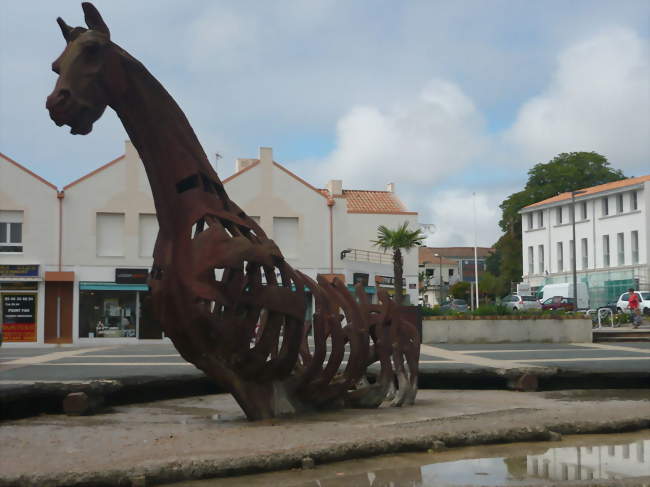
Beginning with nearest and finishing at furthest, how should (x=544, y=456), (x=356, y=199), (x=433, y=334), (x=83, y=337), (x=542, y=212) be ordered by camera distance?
1. (x=544, y=456)
2. (x=433, y=334)
3. (x=83, y=337)
4. (x=356, y=199)
5. (x=542, y=212)

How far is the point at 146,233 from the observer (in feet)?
117

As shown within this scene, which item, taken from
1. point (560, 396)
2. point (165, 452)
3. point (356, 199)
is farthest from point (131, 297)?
point (165, 452)

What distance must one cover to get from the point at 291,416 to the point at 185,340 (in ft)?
5.82

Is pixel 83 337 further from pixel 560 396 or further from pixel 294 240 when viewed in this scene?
pixel 560 396

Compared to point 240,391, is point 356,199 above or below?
above

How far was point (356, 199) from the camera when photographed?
49.4 m

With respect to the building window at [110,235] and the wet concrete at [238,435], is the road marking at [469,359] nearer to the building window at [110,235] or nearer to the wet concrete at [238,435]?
the wet concrete at [238,435]

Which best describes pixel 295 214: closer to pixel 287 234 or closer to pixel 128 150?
pixel 287 234

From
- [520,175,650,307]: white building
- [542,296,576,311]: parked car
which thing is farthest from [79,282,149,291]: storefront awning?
[520,175,650,307]: white building

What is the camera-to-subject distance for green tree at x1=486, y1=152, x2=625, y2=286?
242ft

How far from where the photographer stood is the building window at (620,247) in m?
63.7

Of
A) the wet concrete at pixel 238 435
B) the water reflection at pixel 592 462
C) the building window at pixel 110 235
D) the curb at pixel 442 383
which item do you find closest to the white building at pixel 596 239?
the building window at pixel 110 235

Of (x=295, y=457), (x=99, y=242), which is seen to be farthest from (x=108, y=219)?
(x=295, y=457)

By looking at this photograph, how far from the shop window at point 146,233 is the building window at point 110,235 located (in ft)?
2.59
